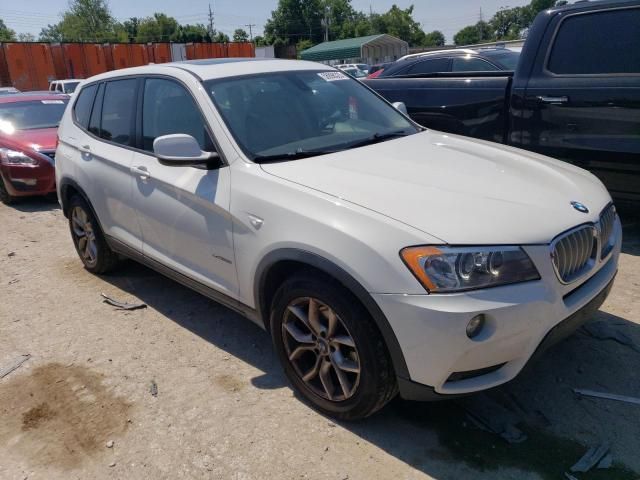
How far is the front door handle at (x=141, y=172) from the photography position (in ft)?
11.8

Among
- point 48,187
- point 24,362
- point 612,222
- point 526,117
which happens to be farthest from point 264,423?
point 48,187

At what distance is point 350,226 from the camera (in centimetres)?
241

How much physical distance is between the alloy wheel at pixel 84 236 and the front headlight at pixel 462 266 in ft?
11.0

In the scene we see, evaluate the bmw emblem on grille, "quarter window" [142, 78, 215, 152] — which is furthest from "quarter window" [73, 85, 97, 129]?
the bmw emblem on grille

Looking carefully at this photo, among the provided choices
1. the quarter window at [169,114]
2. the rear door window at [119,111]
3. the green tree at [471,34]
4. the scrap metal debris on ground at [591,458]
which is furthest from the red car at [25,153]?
the green tree at [471,34]

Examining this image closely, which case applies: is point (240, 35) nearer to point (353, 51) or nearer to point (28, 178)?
point (353, 51)

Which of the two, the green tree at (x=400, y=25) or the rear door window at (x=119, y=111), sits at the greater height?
the green tree at (x=400, y=25)

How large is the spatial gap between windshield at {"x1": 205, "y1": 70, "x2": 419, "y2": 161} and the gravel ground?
1.35 meters

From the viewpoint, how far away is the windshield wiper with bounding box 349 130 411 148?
3.33m

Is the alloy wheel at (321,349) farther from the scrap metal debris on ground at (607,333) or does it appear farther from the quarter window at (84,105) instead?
the quarter window at (84,105)

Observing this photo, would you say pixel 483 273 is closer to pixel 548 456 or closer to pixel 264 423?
pixel 548 456

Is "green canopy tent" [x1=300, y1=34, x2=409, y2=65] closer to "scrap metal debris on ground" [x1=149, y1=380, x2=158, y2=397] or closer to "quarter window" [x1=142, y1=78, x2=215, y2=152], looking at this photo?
"quarter window" [x1=142, y1=78, x2=215, y2=152]

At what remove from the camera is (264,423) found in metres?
2.84

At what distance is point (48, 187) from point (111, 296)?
4.11 m
